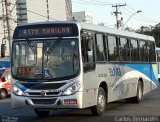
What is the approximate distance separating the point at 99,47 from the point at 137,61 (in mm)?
4922

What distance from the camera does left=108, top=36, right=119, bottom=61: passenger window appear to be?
1639 centimetres

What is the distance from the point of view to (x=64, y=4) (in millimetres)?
125062

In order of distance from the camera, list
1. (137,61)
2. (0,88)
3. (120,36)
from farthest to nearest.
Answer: (0,88) → (137,61) → (120,36)

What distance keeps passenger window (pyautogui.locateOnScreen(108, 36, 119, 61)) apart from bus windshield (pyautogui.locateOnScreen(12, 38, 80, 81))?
→ 293cm

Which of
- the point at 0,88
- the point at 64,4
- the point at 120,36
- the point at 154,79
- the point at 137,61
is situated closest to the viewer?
the point at 120,36

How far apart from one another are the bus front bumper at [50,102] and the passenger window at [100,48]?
2.16m

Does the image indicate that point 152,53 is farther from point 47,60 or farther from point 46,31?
point 47,60

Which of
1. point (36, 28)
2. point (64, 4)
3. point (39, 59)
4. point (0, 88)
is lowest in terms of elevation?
point (0, 88)

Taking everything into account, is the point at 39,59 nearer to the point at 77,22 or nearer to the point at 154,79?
the point at 77,22

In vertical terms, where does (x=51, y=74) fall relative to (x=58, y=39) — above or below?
below

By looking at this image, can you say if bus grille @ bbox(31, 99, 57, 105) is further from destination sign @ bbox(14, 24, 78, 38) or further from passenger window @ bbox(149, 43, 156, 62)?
passenger window @ bbox(149, 43, 156, 62)

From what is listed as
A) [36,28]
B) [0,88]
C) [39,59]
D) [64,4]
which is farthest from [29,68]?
[64,4]

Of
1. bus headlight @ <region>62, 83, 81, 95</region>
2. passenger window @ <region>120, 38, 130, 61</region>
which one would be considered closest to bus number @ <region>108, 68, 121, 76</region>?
passenger window @ <region>120, 38, 130, 61</region>

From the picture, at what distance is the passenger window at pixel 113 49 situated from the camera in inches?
645
